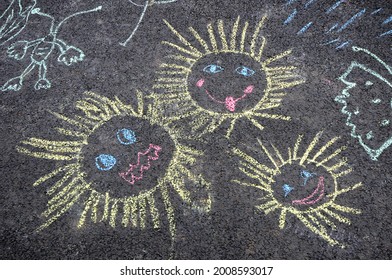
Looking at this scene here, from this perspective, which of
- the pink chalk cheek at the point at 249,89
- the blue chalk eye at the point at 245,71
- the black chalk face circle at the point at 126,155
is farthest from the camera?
the blue chalk eye at the point at 245,71

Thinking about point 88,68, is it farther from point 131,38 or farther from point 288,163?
point 288,163

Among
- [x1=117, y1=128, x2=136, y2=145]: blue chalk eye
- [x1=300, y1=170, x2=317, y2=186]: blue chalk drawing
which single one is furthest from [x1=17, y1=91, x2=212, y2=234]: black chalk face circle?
[x1=300, y1=170, x2=317, y2=186]: blue chalk drawing

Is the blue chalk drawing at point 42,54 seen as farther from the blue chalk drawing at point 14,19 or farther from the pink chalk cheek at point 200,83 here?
the pink chalk cheek at point 200,83

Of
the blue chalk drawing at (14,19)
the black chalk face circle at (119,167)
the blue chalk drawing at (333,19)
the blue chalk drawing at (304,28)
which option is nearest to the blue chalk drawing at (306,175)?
the black chalk face circle at (119,167)

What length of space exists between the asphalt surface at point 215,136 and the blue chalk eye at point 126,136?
2 cm

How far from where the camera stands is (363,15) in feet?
14.1

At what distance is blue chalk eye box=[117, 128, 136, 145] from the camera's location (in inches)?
144

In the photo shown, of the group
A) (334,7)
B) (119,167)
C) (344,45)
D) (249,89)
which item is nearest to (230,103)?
(249,89)

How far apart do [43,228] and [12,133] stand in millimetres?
853

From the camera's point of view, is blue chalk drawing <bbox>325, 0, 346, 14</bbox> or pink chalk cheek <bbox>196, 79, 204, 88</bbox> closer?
pink chalk cheek <bbox>196, 79, 204, 88</bbox>

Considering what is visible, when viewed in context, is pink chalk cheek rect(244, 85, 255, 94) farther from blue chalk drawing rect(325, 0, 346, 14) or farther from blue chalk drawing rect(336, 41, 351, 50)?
Result: blue chalk drawing rect(325, 0, 346, 14)

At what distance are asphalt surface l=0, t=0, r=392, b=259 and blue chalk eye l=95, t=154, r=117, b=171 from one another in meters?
0.01

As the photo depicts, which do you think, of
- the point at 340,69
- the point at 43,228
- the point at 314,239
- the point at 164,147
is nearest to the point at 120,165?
the point at 164,147

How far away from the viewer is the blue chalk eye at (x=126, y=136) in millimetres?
3650
